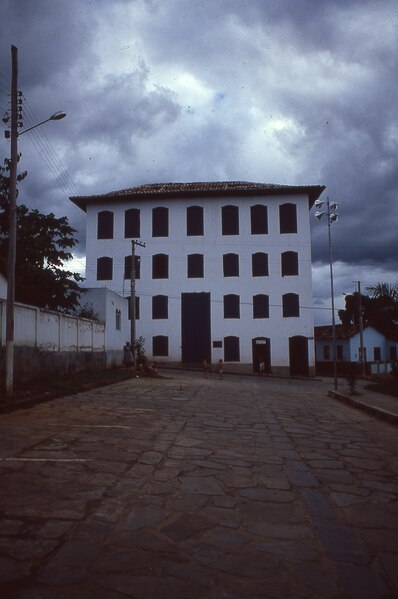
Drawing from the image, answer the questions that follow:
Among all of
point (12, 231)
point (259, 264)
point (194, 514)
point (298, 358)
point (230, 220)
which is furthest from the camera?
point (230, 220)

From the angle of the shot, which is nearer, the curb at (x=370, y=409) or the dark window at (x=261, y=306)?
the curb at (x=370, y=409)

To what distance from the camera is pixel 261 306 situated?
38.3 meters

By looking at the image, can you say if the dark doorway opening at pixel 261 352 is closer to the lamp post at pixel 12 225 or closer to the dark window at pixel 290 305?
the dark window at pixel 290 305

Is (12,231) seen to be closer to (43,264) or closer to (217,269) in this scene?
(43,264)

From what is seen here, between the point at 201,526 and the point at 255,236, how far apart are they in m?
36.5

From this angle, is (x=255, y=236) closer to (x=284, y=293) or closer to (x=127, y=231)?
(x=284, y=293)

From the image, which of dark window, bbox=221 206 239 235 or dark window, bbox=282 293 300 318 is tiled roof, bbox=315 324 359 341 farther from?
dark window, bbox=221 206 239 235

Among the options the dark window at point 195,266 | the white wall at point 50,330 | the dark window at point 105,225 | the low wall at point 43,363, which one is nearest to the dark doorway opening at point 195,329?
the dark window at point 195,266

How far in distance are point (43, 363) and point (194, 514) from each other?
1359cm

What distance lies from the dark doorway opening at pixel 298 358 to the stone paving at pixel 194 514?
30584 mm

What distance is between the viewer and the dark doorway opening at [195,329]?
3847 centimetres

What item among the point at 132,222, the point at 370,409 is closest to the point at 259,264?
the point at 132,222

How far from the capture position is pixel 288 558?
2.92 metres

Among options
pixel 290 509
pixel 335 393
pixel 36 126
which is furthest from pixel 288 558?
pixel 335 393
